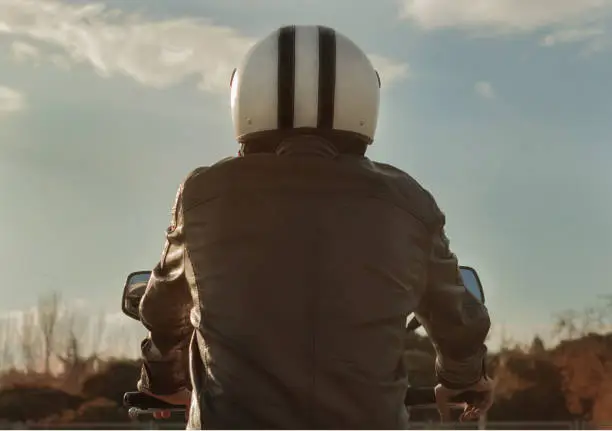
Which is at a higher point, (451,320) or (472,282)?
(472,282)

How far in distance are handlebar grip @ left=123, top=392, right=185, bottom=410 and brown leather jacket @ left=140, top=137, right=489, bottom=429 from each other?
695mm

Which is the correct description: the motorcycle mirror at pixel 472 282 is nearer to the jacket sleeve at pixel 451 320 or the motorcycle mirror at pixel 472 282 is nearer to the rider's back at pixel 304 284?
the jacket sleeve at pixel 451 320

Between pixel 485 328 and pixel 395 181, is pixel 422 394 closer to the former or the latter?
pixel 485 328

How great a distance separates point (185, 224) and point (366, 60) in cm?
81

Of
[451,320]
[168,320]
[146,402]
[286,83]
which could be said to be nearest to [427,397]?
[451,320]

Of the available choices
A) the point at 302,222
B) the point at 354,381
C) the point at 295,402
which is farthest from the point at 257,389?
the point at 302,222

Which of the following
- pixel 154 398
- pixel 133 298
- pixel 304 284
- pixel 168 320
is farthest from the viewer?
pixel 154 398

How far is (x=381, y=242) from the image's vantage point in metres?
2.59

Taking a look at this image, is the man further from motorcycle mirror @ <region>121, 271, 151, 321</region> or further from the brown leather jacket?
motorcycle mirror @ <region>121, 271, 151, 321</region>

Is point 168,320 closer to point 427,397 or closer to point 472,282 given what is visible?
point 427,397

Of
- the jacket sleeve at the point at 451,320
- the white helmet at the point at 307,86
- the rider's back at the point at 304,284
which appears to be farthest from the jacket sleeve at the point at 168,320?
the jacket sleeve at the point at 451,320

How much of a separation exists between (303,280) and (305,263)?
5 centimetres

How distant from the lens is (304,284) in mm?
2467

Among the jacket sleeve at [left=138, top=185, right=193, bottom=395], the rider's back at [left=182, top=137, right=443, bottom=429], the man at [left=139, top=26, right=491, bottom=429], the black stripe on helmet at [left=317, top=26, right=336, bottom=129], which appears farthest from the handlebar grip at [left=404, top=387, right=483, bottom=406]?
the black stripe on helmet at [left=317, top=26, right=336, bottom=129]
